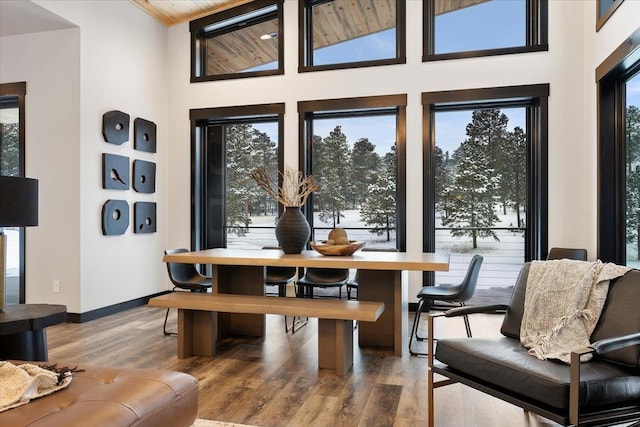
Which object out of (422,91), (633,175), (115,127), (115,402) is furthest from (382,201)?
(115,402)

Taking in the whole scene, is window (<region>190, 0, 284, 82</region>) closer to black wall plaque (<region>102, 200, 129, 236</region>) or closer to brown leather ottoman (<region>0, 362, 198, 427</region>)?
black wall plaque (<region>102, 200, 129, 236</region>)

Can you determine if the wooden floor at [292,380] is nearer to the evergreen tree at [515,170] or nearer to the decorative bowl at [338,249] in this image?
the decorative bowl at [338,249]

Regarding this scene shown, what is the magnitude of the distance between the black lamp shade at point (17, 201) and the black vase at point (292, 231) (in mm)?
1858

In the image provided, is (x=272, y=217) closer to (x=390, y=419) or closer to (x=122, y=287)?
(x=122, y=287)

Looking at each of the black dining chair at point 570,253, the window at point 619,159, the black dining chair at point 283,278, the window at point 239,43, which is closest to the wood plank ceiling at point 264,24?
the window at point 239,43

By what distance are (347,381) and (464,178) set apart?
308 centimetres

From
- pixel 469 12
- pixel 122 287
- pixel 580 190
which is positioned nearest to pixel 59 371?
pixel 122 287

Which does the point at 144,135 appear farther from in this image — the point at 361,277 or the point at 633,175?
the point at 633,175

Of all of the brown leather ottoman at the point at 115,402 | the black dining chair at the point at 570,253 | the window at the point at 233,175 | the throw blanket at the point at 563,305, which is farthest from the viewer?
the window at the point at 233,175

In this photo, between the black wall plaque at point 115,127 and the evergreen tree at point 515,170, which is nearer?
the black wall plaque at point 115,127

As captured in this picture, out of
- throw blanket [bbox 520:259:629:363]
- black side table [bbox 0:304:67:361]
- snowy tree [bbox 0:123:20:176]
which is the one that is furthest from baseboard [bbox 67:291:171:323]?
throw blanket [bbox 520:259:629:363]

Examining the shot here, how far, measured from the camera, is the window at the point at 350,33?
548 centimetres

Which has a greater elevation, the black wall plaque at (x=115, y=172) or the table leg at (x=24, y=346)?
the black wall plaque at (x=115, y=172)

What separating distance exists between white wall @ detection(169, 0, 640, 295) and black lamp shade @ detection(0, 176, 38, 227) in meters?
3.52
